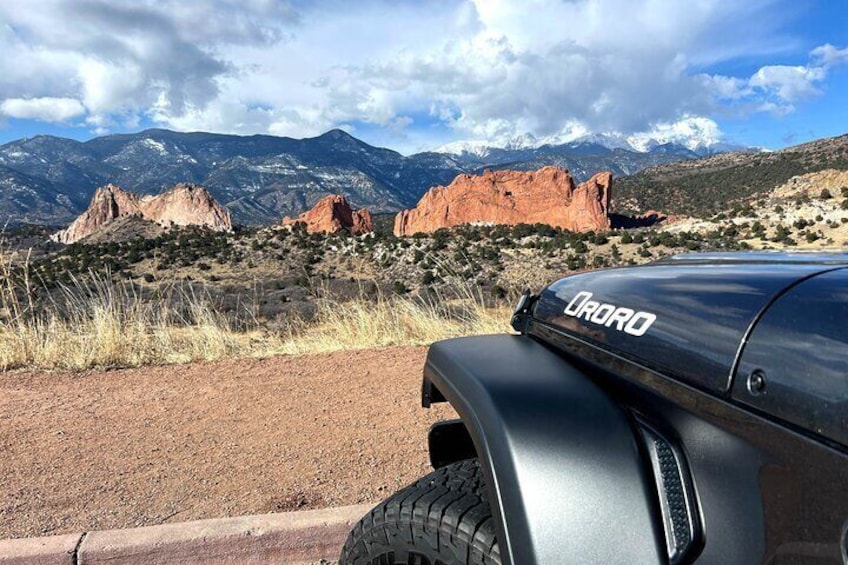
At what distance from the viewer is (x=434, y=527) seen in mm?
1621

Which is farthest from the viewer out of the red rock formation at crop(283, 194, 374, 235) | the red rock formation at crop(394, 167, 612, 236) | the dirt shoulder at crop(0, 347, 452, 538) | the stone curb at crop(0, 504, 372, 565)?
the red rock formation at crop(394, 167, 612, 236)

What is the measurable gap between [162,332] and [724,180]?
71362mm

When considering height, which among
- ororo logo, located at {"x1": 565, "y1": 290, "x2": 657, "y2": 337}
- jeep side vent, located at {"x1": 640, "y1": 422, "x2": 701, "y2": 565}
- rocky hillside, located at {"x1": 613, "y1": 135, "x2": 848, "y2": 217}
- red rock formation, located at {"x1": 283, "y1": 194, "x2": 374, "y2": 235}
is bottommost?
red rock formation, located at {"x1": 283, "y1": 194, "x2": 374, "y2": 235}

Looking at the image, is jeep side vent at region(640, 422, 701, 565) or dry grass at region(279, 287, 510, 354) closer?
jeep side vent at region(640, 422, 701, 565)

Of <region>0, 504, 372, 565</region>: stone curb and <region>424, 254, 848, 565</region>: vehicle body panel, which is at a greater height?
<region>424, 254, 848, 565</region>: vehicle body panel

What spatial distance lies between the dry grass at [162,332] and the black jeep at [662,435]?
5.11 metres

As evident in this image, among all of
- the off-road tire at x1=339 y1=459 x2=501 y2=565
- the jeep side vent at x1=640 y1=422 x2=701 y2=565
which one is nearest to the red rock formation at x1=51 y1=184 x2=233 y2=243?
the off-road tire at x1=339 y1=459 x2=501 y2=565

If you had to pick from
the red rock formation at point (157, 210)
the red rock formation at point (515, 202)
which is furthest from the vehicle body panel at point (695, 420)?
the red rock formation at point (157, 210)

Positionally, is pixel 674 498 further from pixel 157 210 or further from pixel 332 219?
pixel 157 210

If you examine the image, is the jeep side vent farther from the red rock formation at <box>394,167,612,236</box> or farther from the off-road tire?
the red rock formation at <box>394,167,612,236</box>

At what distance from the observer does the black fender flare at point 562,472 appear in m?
1.24

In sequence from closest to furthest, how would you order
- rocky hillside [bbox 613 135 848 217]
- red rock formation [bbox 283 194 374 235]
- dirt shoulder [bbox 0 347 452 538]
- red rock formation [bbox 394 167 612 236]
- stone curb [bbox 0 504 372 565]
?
stone curb [bbox 0 504 372 565] < dirt shoulder [bbox 0 347 452 538] < red rock formation [bbox 283 194 374 235] < red rock formation [bbox 394 167 612 236] < rocky hillside [bbox 613 135 848 217]

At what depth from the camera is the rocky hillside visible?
61.7 meters

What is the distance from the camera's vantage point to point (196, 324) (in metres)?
7.42
